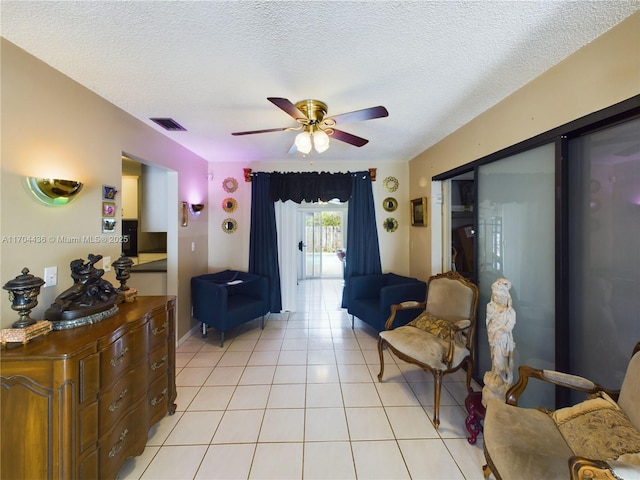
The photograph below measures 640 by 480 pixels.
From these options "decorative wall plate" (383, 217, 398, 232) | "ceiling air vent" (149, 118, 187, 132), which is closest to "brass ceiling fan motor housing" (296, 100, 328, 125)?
"ceiling air vent" (149, 118, 187, 132)

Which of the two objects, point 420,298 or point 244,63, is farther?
point 420,298

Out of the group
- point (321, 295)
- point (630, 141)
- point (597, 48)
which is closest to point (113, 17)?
point (597, 48)

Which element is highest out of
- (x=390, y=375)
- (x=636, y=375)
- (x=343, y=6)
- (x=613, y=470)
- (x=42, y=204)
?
(x=343, y=6)

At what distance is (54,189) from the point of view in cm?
156

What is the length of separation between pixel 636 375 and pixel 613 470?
0.57 metres

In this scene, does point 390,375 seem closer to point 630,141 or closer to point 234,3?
point 630,141

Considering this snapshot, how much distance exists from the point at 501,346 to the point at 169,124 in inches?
134

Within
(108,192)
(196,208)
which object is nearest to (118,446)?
(108,192)

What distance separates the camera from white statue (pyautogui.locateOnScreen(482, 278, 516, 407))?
176cm

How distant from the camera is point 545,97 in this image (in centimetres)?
169

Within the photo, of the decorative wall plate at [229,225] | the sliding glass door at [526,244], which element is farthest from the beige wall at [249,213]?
the sliding glass door at [526,244]

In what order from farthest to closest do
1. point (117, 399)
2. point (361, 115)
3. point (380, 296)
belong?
1. point (380, 296)
2. point (361, 115)
3. point (117, 399)

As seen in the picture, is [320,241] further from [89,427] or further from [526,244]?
[89,427]

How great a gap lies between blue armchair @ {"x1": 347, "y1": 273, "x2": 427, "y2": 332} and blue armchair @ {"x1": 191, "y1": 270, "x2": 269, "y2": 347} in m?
1.28
